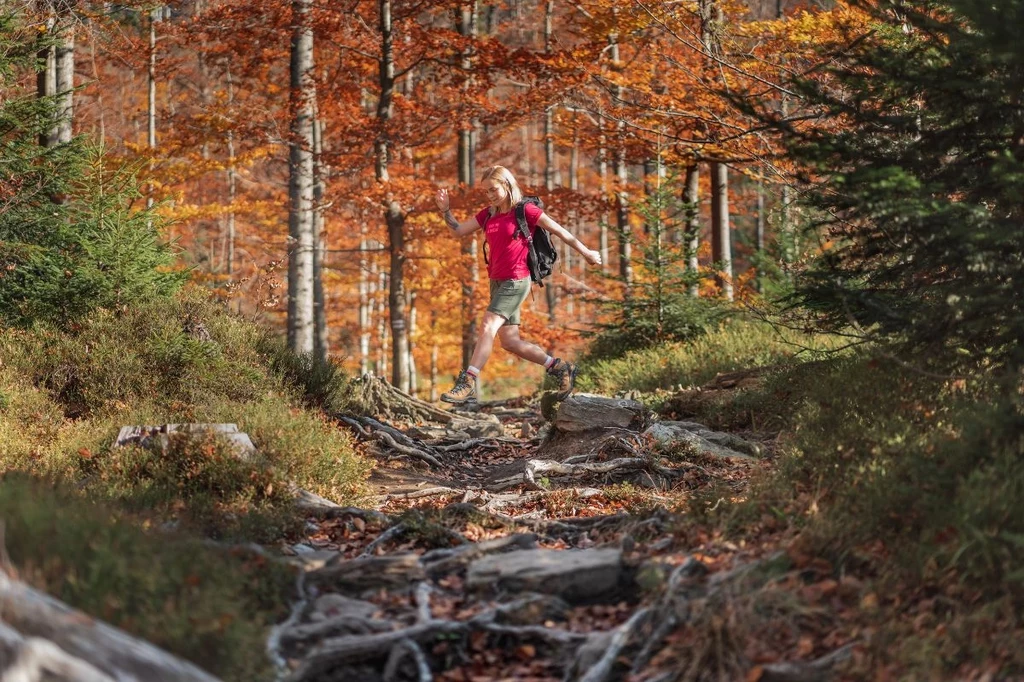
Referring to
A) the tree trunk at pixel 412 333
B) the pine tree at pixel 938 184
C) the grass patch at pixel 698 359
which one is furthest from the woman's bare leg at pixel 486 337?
the tree trunk at pixel 412 333

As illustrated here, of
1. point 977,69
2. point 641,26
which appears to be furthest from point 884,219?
point 641,26

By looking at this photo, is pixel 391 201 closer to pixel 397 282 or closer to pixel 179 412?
pixel 397 282

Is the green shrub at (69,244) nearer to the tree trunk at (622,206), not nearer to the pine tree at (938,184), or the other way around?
the pine tree at (938,184)

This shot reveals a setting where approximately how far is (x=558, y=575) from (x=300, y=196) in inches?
480

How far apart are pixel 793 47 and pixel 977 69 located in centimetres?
863

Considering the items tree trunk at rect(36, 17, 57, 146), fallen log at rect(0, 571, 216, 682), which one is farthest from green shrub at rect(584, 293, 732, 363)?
fallen log at rect(0, 571, 216, 682)

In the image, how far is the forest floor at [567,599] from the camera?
4652 mm

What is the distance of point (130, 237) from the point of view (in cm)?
1092

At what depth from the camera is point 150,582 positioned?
14.1ft

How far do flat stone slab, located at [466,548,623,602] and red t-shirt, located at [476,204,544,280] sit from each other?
471cm

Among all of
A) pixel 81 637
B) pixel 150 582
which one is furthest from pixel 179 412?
pixel 81 637

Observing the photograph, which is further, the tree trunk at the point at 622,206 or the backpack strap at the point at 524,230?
the tree trunk at the point at 622,206

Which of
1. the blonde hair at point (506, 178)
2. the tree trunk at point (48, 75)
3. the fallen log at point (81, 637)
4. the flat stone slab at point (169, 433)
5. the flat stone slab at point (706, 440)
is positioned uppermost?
the tree trunk at point (48, 75)

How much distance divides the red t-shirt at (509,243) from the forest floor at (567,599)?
3080mm
